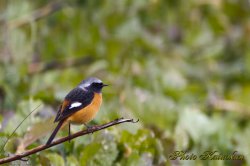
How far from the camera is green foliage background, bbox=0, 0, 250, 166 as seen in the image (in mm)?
4344

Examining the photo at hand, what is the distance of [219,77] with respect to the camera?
8117 mm

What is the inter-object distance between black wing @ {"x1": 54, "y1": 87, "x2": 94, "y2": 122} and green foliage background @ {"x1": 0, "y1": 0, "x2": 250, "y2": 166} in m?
0.28

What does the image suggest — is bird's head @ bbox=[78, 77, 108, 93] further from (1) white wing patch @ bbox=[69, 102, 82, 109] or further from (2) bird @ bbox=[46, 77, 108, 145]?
(1) white wing patch @ bbox=[69, 102, 82, 109]

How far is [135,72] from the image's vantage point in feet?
22.8

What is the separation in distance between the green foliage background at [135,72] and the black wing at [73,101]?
280 millimetres

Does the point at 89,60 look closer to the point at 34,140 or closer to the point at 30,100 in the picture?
the point at 30,100

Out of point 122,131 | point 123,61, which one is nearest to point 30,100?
point 122,131

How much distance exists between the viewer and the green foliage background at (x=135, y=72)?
14.3 feet

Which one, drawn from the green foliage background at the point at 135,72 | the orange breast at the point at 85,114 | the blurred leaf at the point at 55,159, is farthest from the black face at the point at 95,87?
the blurred leaf at the point at 55,159

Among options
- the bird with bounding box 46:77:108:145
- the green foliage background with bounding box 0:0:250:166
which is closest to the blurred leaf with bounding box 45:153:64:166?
the green foliage background with bounding box 0:0:250:166

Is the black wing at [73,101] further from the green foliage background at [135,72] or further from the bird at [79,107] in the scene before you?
the green foliage background at [135,72]

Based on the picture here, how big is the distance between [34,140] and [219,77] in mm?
4337

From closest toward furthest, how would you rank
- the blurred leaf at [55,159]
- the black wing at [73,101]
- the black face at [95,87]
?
the black wing at [73,101] → the black face at [95,87] → the blurred leaf at [55,159]

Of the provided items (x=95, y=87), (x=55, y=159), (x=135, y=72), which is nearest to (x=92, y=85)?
(x=95, y=87)
